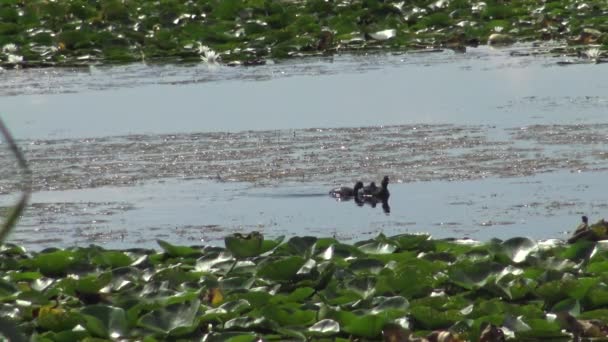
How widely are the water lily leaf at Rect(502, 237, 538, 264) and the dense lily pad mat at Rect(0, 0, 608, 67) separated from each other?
944cm

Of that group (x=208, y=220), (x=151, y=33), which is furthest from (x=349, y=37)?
(x=208, y=220)

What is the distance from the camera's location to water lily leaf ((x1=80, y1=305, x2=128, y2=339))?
4695mm

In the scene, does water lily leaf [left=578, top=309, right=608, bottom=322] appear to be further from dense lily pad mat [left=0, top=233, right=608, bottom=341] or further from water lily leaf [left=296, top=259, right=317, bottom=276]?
water lily leaf [left=296, top=259, right=317, bottom=276]

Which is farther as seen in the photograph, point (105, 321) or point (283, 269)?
point (283, 269)

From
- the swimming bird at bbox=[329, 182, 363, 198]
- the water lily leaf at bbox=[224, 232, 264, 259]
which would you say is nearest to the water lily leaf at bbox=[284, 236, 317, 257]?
the water lily leaf at bbox=[224, 232, 264, 259]

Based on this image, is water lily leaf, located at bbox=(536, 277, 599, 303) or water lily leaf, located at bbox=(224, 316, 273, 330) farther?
water lily leaf, located at bbox=(536, 277, 599, 303)

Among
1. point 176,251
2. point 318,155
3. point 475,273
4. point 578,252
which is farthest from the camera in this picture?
point 318,155

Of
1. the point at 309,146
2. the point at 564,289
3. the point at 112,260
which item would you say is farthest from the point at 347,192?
the point at 564,289

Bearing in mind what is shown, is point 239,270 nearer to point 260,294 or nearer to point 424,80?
point 260,294

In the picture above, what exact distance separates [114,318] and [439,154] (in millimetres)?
4933

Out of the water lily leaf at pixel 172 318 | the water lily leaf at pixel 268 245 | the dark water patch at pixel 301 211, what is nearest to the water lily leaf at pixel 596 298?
the water lily leaf at pixel 172 318

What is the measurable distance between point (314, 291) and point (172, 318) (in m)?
0.66

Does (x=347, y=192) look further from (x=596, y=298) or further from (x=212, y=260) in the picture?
(x=596, y=298)

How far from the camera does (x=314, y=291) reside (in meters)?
5.22
